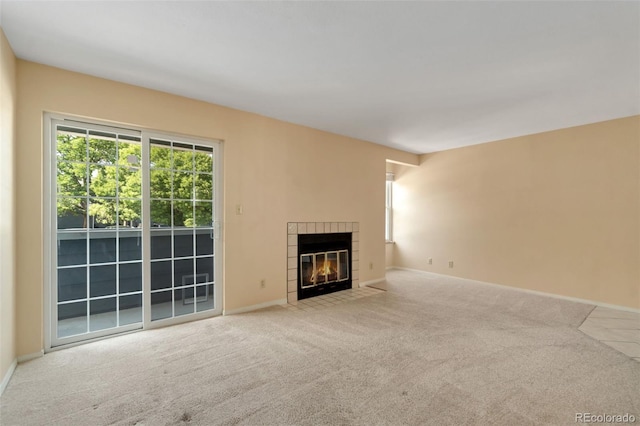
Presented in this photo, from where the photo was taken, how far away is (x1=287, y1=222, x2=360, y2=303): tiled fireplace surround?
409 cm

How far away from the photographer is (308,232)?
14.2ft

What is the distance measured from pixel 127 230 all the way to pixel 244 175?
140 cm

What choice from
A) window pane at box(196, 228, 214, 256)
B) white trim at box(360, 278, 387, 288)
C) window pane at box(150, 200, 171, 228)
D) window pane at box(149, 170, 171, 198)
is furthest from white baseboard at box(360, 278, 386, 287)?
window pane at box(149, 170, 171, 198)

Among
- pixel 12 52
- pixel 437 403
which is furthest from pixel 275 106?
pixel 437 403

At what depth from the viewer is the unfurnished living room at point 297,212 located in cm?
188

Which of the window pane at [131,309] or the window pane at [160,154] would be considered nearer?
the window pane at [131,309]

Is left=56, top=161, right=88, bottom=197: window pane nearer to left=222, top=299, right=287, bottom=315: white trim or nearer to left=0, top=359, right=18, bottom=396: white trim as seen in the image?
left=0, top=359, right=18, bottom=396: white trim

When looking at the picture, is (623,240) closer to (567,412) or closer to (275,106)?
(567,412)

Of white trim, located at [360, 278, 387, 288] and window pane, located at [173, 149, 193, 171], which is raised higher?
window pane, located at [173, 149, 193, 171]

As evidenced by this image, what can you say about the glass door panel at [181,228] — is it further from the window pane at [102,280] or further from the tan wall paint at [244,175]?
the window pane at [102,280]

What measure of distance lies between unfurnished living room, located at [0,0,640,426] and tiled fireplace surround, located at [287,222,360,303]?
0.11 feet

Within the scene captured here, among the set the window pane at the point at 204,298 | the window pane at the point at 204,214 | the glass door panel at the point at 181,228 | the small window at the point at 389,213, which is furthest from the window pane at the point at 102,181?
the small window at the point at 389,213

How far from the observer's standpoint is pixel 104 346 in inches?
104

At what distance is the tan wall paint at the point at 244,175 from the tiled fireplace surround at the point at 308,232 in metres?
→ 0.09
